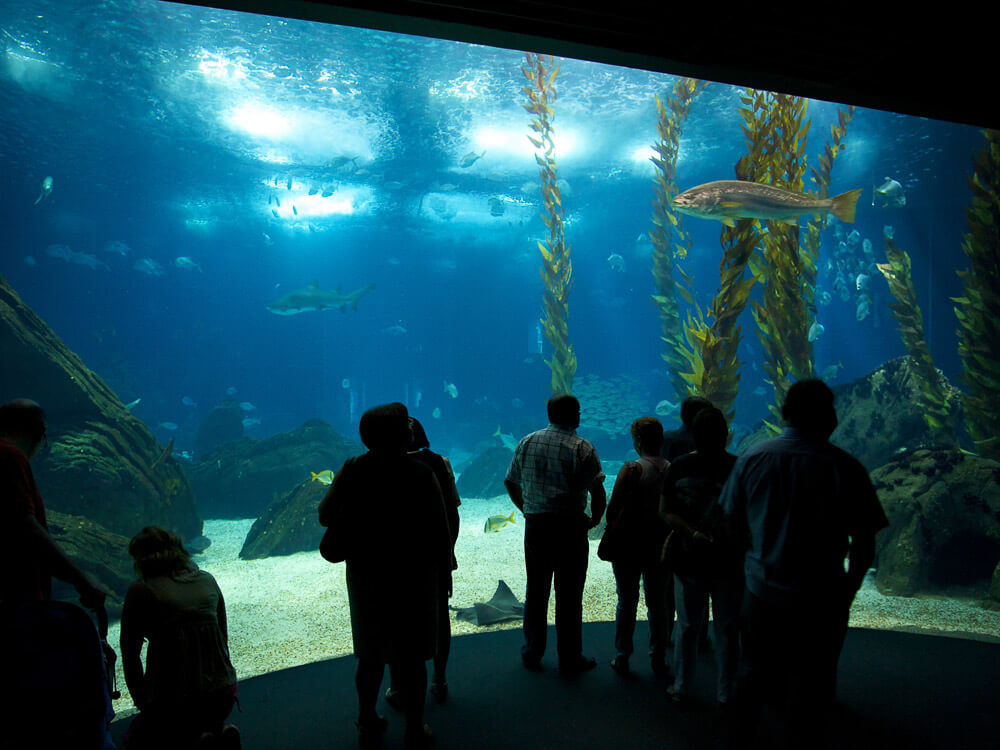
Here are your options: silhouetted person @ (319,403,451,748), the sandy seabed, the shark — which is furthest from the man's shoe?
the shark

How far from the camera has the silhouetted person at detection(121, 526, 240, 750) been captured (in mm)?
2248

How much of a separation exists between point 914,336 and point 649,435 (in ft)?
32.2

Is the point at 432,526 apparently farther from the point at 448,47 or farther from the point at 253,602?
the point at 448,47

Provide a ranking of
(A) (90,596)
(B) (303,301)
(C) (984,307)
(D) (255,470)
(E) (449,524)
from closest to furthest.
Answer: (A) (90,596)
(E) (449,524)
(C) (984,307)
(D) (255,470)
(B) (303,301)

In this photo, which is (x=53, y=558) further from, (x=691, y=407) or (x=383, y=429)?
(x=691, y=407)

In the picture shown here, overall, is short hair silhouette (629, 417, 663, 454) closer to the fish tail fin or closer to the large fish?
A: the large fish

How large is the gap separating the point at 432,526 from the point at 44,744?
1753 mm

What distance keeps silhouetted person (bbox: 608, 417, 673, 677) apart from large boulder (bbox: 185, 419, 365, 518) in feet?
39.3

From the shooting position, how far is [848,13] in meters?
3.08

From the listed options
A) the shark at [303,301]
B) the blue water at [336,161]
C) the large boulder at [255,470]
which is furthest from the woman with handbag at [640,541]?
the shark at [303,301]

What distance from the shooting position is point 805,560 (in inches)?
91.1

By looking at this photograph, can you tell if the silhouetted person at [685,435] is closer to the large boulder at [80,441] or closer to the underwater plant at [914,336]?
the underwater plant at [914,336]

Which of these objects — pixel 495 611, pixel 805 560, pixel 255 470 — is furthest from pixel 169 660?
pixel 255 470

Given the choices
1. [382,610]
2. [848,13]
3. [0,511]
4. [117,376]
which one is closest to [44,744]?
[0,511]
